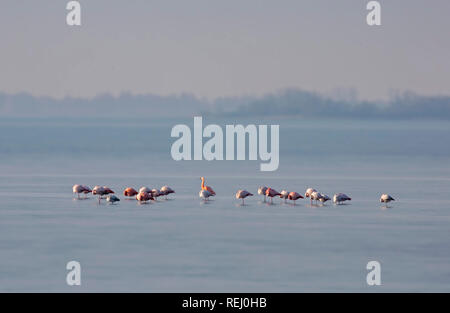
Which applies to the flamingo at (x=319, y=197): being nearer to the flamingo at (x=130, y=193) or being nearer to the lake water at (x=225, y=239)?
the lake water at (x=225, y=239)

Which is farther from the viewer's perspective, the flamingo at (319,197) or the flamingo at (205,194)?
the flamingo at (205,194)

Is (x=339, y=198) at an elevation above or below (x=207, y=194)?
below

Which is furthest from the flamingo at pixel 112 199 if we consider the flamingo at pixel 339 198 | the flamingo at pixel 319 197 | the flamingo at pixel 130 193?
the flamingo at pixel 339 198

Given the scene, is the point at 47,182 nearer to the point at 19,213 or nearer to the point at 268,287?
the point at 19,213

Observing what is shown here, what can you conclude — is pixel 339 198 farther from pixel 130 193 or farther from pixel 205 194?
pixel 130 193

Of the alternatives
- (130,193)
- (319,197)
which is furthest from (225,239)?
(130,193)

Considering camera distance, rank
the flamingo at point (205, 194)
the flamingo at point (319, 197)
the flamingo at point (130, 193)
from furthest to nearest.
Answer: the flamingo at point (130, 193) → the flamingo at point (205, 194) → the flamingo at point (319, 197)

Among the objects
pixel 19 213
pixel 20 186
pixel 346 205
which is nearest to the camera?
pixel 19 213

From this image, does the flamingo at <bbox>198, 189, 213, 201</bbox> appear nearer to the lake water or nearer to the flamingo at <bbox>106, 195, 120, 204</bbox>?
the lake water

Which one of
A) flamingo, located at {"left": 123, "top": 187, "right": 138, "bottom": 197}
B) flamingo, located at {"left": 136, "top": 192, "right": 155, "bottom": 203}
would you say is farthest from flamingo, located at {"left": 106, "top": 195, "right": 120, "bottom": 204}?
flamingo, located at {"left": 123, "top": 187, "right": 138, "bottom": 197}
